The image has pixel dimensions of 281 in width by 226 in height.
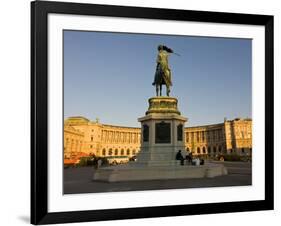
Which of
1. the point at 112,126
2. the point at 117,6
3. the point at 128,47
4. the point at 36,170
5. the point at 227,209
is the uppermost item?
the point at 117,6

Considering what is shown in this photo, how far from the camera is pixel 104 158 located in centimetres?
812

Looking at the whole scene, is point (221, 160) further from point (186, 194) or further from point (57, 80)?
point (57, 80)

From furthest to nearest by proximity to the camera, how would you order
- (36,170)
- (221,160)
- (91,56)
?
(221,160) < (91,56) < (36,170)

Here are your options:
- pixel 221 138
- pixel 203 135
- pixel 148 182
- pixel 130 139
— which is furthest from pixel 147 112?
pixel 221 138

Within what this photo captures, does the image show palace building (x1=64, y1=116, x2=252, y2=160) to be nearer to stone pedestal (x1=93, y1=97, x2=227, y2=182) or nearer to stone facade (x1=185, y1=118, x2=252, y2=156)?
stone facade (x1=185, y1=118, x2=252, y2=156)

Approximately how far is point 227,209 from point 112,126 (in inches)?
82.8

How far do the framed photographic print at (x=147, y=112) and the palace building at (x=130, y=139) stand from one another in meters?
0.02

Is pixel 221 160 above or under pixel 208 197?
above

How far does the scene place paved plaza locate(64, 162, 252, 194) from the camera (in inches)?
305

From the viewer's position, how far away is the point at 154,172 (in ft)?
27.2

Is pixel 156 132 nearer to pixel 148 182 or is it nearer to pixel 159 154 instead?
pixel 159 154

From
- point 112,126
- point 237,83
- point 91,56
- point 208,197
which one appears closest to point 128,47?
point 91,56

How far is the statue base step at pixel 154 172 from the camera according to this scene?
802cm

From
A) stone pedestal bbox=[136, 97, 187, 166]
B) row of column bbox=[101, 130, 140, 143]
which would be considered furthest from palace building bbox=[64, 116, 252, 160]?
stone pedestal bbox=[136, 97, 187, 166]
